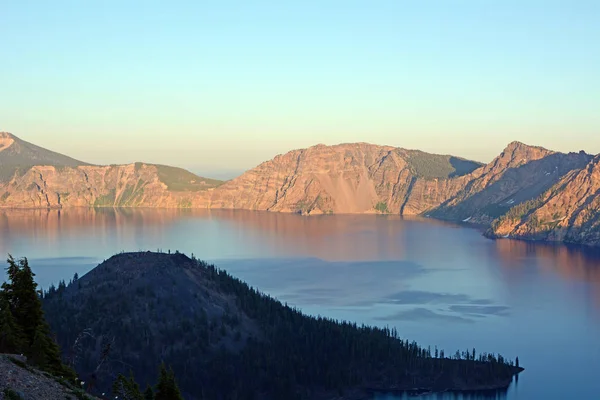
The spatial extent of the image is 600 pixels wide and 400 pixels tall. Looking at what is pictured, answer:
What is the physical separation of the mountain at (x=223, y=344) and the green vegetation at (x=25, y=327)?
1993 inches

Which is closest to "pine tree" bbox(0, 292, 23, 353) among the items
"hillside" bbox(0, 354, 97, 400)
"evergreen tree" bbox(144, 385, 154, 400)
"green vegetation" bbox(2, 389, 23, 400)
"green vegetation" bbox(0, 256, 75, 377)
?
"green vegetation" bbox(0, 256, 75, 377)

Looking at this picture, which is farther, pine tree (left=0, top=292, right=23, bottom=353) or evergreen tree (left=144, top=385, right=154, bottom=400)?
evergreen tree (left=144, top=385, right=154, bottom=400)

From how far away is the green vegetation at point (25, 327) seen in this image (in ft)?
154

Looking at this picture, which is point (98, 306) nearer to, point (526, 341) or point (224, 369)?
point (224, 369)

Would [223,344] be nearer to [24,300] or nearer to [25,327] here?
[25,327]

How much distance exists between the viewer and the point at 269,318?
417 ft

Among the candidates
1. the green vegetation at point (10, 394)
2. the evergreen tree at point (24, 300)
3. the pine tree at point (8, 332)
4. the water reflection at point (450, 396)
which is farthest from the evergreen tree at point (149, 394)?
the water reflection at point (450, 396)

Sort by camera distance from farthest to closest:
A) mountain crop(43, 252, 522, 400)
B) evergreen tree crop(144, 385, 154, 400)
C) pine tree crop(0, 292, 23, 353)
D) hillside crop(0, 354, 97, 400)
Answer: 1. mountain crop(43, 252, 522, 400)
2. evergreen tree crop(144, 385, 154, 400)
3. pine tree crop(0, 292, 23, 353)
4. hillside crop(0, 354, 97, 400)

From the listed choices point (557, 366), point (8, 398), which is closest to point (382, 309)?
point (557, 366)

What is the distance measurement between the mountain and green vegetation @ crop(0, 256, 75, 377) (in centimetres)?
5063

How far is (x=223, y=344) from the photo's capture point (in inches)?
4542

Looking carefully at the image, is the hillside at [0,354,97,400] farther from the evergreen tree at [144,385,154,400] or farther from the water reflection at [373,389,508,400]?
the water reflection at [373,389,508,400]

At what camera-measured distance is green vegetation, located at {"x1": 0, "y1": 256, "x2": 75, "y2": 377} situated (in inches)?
1843

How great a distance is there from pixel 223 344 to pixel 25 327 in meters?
66.1
